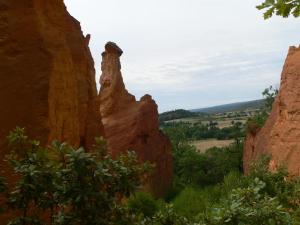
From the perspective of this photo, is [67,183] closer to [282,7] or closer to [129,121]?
[282,7]

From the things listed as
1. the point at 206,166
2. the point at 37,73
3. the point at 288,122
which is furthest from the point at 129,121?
the point at 37,73

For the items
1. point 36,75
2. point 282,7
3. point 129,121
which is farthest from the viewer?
point 129,121

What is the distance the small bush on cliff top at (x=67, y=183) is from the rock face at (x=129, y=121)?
793 inches

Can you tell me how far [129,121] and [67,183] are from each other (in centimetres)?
2158

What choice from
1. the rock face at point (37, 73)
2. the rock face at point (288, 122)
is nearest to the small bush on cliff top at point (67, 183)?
the rock face at point (37, 73)

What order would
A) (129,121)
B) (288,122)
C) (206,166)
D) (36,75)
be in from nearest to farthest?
1. (36,75)
2. (288,122)
3. (129,121)
4. (206,166)

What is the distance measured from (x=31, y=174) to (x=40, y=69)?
16.5ft

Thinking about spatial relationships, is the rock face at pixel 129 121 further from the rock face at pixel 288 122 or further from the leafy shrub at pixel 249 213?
the leafy shrub at pixel 249 213

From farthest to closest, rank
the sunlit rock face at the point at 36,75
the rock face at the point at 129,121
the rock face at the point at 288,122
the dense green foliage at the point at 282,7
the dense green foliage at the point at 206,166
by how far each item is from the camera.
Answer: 1. the dense green foliage at the point at 206,166
2. the rock face at the point at 129,121
3. the rock face at the point at 288,122
4. the sunlit rock face at the point at 36,75
5. the dense green foliage at the point at 282,7

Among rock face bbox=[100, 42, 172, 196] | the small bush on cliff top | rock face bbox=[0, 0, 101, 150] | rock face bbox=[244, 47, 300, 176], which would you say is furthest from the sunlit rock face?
rock face bbox=[100, 42, 172, 196]

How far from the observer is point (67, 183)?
3816mm

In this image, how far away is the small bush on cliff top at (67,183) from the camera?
147 inches

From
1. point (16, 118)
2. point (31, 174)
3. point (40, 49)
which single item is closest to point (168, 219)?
point (31, 174)

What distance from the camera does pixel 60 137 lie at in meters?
9.34
